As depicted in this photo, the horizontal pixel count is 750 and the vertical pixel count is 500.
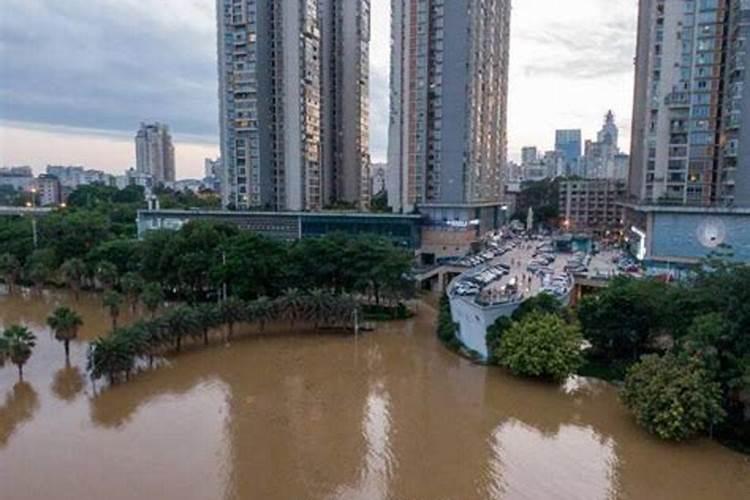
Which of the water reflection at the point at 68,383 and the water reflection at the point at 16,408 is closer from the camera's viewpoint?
the water reflection at the point at 16,408

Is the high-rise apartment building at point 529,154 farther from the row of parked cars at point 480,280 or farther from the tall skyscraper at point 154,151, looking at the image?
the row of parked cars at point 480,280

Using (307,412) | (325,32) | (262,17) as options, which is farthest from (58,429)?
(325,32)

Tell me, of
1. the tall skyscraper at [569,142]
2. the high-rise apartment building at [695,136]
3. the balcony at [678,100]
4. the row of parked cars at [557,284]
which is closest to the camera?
the row of parked cars at [557,284]

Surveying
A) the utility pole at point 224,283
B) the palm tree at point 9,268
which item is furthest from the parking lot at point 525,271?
the palm tree at point 9,268

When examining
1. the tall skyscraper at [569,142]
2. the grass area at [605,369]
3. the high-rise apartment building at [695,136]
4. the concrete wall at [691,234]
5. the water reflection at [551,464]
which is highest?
the tall skyscraper at [569,142]

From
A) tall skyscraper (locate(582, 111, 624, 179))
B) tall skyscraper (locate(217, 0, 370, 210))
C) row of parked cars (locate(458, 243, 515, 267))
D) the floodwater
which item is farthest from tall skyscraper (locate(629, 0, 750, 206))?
tall skyscraper (locate(582, 111, 624, 179))

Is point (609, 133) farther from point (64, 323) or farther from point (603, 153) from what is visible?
point (64, 323)

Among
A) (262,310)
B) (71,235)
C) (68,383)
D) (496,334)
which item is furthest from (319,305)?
(71,235)
